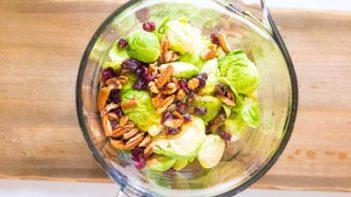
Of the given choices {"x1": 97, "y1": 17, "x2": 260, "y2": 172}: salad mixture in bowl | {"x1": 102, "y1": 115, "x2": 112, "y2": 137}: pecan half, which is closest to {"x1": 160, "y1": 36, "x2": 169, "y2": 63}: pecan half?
{"x1": 97, "y1": 17, "x2": 260, "y2": 172}: salad mixture in bowl

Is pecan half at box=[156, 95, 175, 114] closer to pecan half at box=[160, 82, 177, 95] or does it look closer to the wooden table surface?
pecan half at box=[160, 82, 177, 95]

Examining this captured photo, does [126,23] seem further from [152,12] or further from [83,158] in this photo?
[83,158]

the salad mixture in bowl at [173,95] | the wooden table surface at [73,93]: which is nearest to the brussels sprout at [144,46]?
the salad mixture in bowl at [173,95]

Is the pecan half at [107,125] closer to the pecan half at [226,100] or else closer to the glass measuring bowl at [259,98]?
the glass measuring bowl at [259,98]

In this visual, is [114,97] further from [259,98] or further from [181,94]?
[259,98]

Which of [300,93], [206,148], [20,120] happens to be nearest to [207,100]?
[206,148]

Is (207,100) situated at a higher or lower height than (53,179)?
higher
